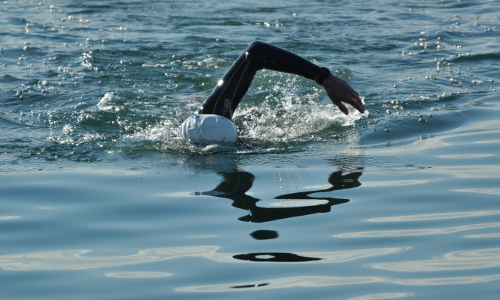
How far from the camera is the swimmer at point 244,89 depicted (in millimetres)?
5141

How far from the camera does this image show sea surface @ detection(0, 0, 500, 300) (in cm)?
306

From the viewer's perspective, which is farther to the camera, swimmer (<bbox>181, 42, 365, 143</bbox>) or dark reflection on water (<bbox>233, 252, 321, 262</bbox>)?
swimmer (<bbox>181, 42, 365, 143</bbox>)

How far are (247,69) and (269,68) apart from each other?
0.19 m

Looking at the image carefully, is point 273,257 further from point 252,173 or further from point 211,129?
point 211,129

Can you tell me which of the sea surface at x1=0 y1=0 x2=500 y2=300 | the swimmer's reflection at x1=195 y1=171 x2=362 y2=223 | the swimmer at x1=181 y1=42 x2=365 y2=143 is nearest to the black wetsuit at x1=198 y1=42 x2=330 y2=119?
the swimmer at x1=181 y1=42 x2=365 y2=143

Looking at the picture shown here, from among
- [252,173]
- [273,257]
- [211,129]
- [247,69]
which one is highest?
[247,69]

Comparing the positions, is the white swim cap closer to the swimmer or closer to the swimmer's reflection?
the swimmer

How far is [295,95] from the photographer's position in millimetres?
7664

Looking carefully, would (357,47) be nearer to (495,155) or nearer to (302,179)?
(495,155)

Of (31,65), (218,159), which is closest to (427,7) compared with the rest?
(31,65)

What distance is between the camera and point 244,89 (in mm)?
5727

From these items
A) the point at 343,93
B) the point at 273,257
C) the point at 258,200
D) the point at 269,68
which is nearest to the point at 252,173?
the point at 258,200

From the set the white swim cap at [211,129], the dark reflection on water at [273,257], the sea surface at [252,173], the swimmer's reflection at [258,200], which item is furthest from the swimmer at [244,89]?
the dark reflection on water at [273,257]

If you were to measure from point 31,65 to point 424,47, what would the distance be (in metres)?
5.58
